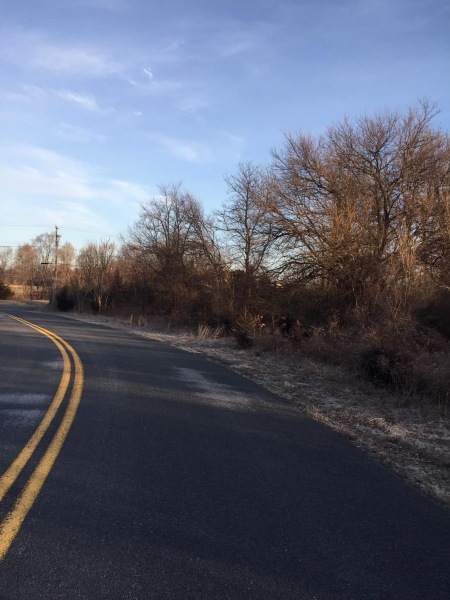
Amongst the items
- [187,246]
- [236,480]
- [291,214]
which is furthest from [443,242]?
[187,246]

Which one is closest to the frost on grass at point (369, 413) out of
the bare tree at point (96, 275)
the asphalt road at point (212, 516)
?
the asphalt road at point (212, 516)

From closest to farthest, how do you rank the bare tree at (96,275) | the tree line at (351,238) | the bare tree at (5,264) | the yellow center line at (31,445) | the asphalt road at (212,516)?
the asphalt road at (212,516) → the yellow center line at (31,445) → the tree line at (351,238) → the bare tree at (96,275) → the bare tree at (5,264)

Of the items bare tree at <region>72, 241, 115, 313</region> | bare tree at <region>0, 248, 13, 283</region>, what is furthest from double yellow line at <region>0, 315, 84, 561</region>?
bare tree at <region>0, 248, 13, 283</region>

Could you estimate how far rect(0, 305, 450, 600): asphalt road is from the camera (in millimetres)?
3008

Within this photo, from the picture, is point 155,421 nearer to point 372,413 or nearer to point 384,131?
point 372,413

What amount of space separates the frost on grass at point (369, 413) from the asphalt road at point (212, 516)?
41 centimetres

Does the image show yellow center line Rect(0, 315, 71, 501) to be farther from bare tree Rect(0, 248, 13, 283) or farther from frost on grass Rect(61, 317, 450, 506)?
bare tree Rect(0, 248, 13, 283)

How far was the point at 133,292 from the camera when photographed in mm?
45969

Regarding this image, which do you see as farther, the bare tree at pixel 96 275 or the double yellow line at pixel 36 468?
the bare tree at pixel 96 275

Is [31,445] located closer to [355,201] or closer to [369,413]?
[369,413]

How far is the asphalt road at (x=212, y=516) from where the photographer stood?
A: 3008mm

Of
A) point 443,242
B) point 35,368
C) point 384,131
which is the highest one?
point 384,131

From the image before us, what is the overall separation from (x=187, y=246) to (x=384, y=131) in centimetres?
1938

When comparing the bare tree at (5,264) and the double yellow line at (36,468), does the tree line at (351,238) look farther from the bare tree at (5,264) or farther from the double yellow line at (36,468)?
the bare tree at (5,264)
